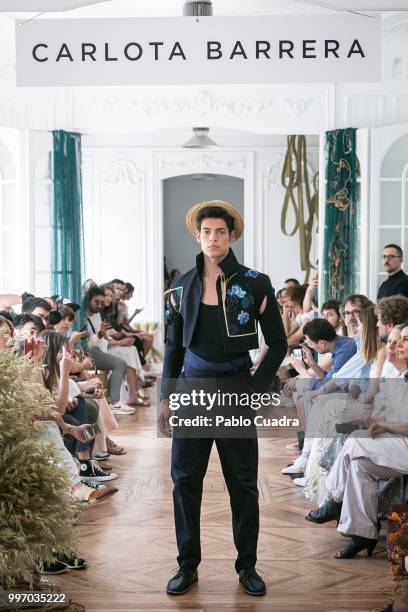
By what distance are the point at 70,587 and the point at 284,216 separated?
8087 mm

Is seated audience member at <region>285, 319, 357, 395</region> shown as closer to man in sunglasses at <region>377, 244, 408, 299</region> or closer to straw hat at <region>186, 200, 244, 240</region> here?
man in sunglasses at <region>377, 244, 408, 299</region>

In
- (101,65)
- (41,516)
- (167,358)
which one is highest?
(101,65)

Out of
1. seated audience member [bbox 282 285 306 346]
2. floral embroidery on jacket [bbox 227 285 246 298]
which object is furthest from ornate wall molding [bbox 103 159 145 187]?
floral embroidery on jacket [bbox 227 285 246 298]

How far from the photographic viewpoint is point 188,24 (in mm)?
3811

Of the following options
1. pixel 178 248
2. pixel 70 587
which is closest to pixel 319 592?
pixel 70 587

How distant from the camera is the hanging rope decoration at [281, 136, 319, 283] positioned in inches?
445

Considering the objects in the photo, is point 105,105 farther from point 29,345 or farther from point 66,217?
point 29,345

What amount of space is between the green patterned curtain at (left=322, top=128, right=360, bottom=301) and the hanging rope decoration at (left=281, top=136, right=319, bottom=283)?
3.17 meters

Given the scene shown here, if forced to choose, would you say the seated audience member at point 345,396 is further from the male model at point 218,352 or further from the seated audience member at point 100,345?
the seated audience member at point 100,345

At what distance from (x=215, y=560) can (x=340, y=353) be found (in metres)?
1.92

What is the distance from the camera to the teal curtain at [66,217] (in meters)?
8.19

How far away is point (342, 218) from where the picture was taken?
7.98 m

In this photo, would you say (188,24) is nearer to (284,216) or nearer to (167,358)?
(167,358)

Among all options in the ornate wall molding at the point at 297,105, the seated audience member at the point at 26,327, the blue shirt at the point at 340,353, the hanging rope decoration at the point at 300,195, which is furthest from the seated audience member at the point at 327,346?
the hanging rope decoration at the point at 300,195
